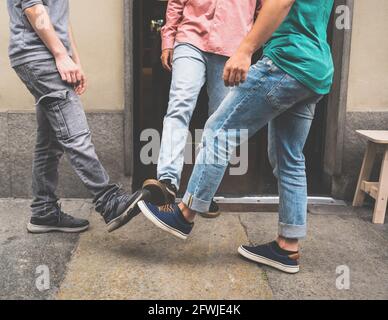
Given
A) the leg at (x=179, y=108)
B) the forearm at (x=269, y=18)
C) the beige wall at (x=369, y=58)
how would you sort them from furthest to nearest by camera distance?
the beige wall at (x=369, y=58) → the leg at (x=179, y=108) → the forearm at (x=269, y=18)

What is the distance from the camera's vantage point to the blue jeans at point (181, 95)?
11.0ft

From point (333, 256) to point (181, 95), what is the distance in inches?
55.8

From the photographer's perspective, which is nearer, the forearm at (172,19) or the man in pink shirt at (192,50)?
the man in pink shirt at (192,50)

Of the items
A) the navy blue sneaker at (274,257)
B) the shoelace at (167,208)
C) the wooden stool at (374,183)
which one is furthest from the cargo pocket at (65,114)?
the wooden stool at (374,183)

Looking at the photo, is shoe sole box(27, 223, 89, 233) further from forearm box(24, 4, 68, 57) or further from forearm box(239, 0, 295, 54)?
forearm box(239, 0, 295, 54)

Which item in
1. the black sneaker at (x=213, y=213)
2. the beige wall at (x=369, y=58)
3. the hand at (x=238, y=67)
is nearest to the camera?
the hand at (x=238, y=67)

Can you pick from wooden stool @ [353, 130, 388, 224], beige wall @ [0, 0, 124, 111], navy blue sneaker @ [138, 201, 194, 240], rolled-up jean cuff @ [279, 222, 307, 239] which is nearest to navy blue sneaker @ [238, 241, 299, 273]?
rolled-up jean cuff @ [279, 222, 307, 239]

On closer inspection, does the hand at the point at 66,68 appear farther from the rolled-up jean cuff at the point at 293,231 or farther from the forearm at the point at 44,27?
the rolled-up jean cuff at the point at 293,231

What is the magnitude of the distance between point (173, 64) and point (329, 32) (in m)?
1.71

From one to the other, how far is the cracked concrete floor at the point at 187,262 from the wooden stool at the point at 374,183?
17 centimetres

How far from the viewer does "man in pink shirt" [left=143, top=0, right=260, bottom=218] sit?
3.43 m

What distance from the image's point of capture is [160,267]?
304cm
